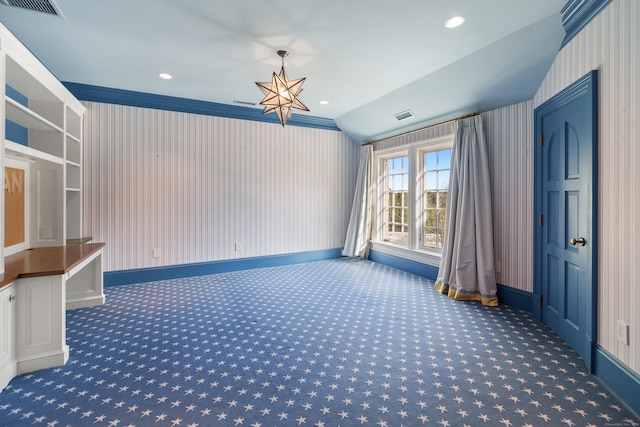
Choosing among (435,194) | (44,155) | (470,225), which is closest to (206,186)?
(44,155)

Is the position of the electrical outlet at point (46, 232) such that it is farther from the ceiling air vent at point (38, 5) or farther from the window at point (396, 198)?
the window at point (396, 198)

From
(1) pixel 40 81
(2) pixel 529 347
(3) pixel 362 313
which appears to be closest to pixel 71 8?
(1) pixel 40 81

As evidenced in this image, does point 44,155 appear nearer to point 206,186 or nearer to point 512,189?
point 206,186

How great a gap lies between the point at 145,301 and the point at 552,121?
485 centimetres

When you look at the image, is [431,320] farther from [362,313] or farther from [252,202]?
[252,202]

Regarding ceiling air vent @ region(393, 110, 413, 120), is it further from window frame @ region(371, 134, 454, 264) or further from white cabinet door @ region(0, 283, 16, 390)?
white cabinet door @ region(0, 283, 16, 390)

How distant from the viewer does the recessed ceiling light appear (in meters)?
2.62

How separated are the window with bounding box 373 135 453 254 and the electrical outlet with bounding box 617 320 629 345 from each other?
2481 millimetres

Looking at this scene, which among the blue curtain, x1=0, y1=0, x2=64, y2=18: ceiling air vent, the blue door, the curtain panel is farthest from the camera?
the curtain panel

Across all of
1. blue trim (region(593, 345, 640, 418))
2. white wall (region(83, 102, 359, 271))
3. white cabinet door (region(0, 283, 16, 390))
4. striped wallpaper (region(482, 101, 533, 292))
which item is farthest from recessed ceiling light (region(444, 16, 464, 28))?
white cabinet door (region(0, 283, 16, 390))

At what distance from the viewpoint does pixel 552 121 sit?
297cm

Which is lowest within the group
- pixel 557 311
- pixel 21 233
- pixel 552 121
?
pixel 557 311

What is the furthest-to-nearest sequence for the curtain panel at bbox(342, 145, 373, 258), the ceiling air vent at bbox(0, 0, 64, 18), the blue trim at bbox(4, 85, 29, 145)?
the curtain panel at bbox(342, 145, 373, 258)
the blue trim at bbox(4, 85, 29, 145)
the ceiling air vent at bbox(0, 0, 64, 18)

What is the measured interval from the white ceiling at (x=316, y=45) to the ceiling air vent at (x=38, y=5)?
7 cm
